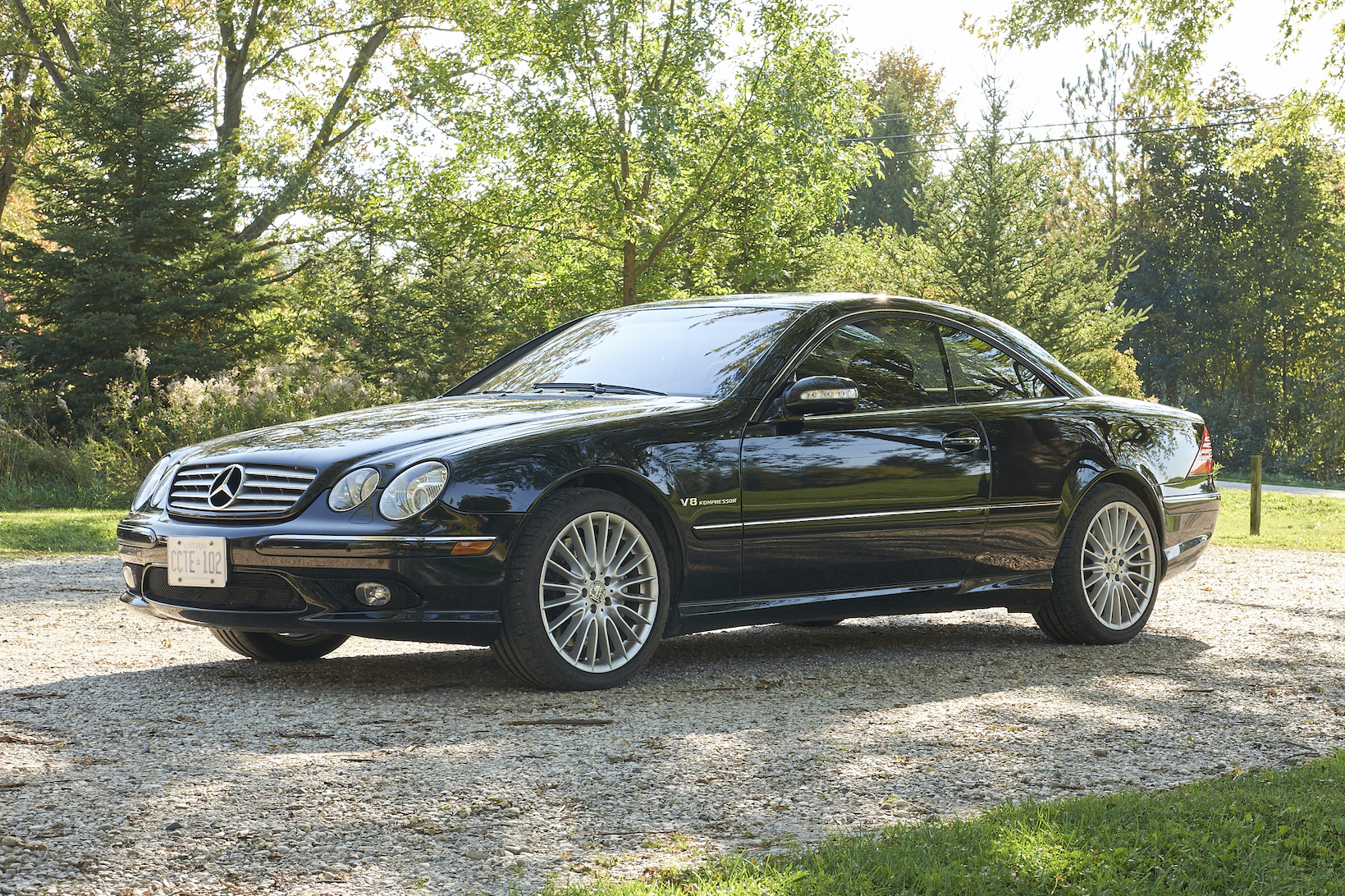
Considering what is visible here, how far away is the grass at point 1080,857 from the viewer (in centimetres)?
302

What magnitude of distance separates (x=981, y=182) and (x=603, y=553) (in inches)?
896

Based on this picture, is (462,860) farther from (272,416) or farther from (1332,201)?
(1332,201)

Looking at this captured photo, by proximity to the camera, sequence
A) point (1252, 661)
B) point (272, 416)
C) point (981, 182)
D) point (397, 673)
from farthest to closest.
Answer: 1. point (981, 182)
2. point (272, 416)
3. point (1252, 661)
4. point (397, 673)

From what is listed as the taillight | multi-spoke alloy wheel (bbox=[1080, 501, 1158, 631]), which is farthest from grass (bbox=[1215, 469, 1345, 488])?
multi-spoke alloy wheel (bbox=[1080, 501, 1158, 631])

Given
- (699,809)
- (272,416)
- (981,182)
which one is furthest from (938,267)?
(699,809)

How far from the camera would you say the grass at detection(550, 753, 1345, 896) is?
9.91 ft

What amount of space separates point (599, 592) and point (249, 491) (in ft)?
4.53

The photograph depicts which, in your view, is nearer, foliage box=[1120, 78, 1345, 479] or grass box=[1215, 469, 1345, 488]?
grass box=[1215, 469, 1345, 488]

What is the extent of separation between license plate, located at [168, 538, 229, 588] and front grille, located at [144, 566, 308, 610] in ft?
0.14

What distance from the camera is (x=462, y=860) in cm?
320

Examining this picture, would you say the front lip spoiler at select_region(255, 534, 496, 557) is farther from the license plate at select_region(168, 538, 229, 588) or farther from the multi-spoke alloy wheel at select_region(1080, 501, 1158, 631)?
the multi-spoke alloy wheel at select_region(1080, 501, 1158, 631)

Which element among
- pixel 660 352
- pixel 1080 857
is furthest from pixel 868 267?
pixel 1080 857

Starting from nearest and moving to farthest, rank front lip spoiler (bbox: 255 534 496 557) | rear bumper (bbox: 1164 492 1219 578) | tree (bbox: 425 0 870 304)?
front lip spoiler (bbox: 255 534 496 557) < rear bumper (bbox: 1164 492 1219 578) < tree (bbox: 425 0 870 304)

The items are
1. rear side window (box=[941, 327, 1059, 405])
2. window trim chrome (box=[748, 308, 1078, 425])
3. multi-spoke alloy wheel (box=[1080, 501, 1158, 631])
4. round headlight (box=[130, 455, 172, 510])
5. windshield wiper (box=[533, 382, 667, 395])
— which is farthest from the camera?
multi-spoke alloy wheel (box=[1080, 501, 1158, 631])
